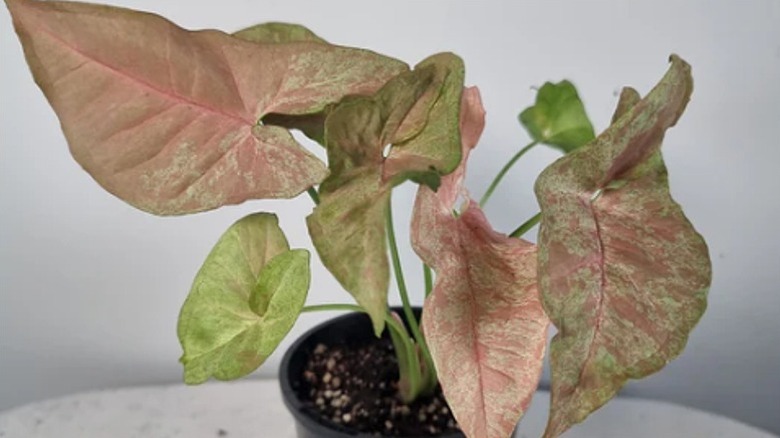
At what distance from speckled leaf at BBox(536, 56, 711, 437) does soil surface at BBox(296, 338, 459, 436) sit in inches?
9.0

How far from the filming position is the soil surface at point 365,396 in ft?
2.14

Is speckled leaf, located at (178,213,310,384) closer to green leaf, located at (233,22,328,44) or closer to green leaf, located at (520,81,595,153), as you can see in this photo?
green leaf, located at (233,22,328,44)

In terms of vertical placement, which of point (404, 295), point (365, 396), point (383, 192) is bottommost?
point (365, 396)

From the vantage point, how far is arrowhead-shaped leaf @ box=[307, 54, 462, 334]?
374mm

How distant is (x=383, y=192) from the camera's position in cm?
40

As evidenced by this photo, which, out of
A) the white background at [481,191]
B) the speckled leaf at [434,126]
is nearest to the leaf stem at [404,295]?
the speckled leaf at [434,126]

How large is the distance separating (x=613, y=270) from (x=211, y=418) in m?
0.57

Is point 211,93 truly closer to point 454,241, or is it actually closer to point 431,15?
point 454,241

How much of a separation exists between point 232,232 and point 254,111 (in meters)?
0.09

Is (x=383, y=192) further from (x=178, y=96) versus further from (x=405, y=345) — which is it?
(x=405, y=345)

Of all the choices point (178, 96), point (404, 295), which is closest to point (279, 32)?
point (178, 96)

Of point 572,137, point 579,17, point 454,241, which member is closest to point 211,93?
point 454,241

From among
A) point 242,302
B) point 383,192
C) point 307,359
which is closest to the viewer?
point 383,192

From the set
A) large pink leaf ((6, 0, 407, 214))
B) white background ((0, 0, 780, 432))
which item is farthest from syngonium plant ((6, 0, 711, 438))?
white background ((0, 0, 780, 432))
